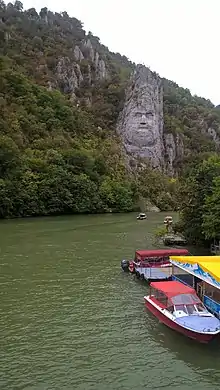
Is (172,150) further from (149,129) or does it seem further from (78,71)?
(78,71)

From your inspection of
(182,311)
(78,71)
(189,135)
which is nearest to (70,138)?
(78,71)

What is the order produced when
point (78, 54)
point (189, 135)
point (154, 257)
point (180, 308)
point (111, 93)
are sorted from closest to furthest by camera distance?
point (180, 308), point (154, 257), point (111, 93), point (78, 54), point (189, 135)

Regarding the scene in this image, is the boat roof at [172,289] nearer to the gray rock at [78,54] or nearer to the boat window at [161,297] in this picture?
the boat window at [161,297]

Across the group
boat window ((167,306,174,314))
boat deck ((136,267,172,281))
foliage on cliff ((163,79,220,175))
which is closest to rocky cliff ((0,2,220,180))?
foliage on cliff ((163,79,220,175))

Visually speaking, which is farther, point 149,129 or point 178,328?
point 149,129

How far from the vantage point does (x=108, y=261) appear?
144 feet

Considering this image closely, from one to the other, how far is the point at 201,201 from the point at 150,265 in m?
11.6

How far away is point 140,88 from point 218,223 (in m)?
126

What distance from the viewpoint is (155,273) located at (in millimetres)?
37750

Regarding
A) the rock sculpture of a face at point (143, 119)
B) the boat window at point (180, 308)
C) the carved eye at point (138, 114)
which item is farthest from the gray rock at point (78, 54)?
the boat window at point (180, 308)

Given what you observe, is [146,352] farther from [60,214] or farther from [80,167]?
[80,167]

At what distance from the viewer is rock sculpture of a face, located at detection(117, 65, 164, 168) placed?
153 meters

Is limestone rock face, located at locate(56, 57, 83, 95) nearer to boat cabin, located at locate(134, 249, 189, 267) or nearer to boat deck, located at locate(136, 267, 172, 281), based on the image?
boat cabin, located at locate(134, 249, 189, 267)

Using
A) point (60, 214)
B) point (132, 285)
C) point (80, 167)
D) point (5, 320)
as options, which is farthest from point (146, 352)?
point (80, 167)
